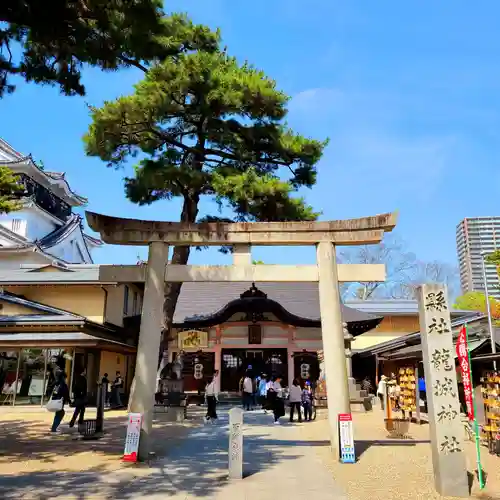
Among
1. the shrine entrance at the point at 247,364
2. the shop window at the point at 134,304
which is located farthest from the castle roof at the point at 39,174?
the shrine entrance at the point at 247,364

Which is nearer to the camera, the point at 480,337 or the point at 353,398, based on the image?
the point at 480,337

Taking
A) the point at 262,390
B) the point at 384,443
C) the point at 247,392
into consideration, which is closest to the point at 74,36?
the point at 384,443

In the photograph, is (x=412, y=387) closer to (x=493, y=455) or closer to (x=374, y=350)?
(x=493, y=455)

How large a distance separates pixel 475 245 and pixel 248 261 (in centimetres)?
5641

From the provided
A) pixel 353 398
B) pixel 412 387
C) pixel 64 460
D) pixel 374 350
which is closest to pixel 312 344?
pixel 374 350

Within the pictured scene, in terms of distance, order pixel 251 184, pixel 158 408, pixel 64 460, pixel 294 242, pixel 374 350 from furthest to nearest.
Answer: pixel 374 350 < pixel 158 408 < pixel 251 184 < pixel 294 242 < pixel 64 460

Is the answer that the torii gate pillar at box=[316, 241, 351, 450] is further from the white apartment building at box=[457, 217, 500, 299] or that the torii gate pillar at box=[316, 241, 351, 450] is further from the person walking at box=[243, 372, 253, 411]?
the white apartment building at box=[457, 217, 500, 299]

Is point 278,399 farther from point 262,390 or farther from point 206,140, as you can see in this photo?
point 206,140

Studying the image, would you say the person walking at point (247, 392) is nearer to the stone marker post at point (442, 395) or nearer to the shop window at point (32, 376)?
the shop window at point (32, 376)

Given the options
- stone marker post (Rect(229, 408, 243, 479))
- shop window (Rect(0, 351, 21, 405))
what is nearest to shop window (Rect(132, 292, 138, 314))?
shop window (Rect(0, 351, 21, 405))

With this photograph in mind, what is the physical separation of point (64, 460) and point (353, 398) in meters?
13.2

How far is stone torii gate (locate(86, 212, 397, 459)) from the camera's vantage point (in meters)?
9.85

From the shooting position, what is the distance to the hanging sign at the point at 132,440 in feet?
28.3

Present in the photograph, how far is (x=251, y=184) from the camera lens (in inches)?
583
